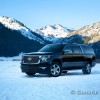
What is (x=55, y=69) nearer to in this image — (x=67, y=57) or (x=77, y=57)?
(x=67, y=57)

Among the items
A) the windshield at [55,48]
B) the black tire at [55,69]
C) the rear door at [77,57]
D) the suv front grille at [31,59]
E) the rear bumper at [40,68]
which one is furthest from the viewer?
the rear door at [77,57]

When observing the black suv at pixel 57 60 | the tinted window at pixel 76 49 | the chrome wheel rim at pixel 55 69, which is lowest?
the chrome wheel rim at pixel 55 69

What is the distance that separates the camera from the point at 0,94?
29.6 ft

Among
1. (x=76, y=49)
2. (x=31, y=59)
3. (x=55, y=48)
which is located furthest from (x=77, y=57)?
(x=31, y=59)

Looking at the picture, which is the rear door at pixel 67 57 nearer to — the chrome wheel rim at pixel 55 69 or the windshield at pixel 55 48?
the windshield at pixel 55 48

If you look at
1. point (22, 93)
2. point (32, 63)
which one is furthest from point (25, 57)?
point (22, 93)

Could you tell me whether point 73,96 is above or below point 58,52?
below

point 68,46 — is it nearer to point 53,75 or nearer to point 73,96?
point 53,75

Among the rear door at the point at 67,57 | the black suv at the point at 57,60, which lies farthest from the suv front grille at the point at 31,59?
the rear door at the point at 67,57

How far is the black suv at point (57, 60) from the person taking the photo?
15602mm

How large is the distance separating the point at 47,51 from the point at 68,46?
1187 mm

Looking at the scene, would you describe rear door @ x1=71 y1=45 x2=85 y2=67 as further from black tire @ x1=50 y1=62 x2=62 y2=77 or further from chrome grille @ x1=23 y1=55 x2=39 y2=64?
chrome grille @ x1=23 y1=55 x2=39 y2=64

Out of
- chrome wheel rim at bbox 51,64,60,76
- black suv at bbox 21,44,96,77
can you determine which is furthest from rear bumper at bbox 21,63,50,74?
chrome wheel rim at bbox 51,64,60,76

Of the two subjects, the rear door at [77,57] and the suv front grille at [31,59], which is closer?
the suv front grille at [31,59]
